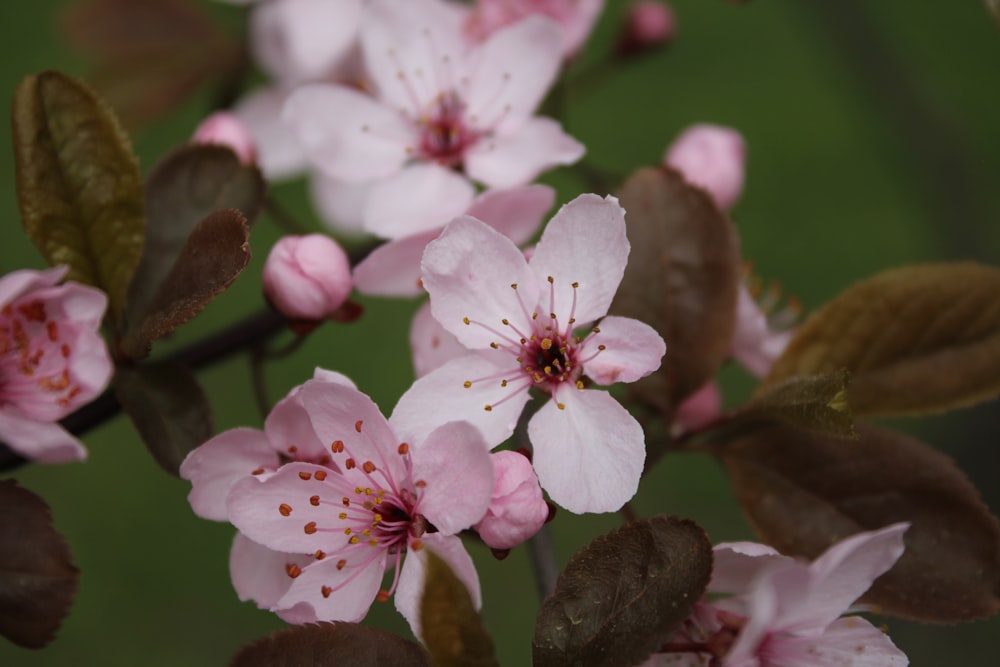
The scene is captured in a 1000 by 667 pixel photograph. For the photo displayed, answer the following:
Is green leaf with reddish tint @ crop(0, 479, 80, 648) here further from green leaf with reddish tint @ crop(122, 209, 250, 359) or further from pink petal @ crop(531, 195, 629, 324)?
pink petal @ crop(531, 195, 629, 324)

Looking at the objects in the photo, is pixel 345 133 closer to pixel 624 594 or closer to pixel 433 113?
pixel 433 113

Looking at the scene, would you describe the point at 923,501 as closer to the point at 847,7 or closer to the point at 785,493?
the point at 785,493

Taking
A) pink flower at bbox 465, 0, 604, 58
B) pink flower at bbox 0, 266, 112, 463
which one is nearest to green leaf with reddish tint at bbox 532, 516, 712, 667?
pink flower at bbox 0, 266, 112, 463

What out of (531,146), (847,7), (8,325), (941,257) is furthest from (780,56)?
(8,325)

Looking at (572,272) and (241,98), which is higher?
(572,272)

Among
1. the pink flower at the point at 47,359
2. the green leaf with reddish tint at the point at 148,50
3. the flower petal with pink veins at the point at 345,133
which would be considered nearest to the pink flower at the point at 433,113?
the flower petal with pink veins at the point at 345,133

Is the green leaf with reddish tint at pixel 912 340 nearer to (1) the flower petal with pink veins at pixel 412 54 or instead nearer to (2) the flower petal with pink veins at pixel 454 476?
(2) the flower petal with pink veins at pixel 454 476

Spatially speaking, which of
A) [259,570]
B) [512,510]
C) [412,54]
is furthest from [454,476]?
[412,54]
